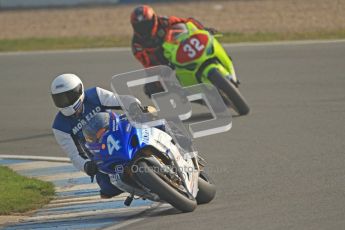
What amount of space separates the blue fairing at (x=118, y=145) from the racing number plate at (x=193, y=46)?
5.74 m

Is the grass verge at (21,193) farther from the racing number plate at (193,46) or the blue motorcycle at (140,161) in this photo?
the racing number plate at (193,46)

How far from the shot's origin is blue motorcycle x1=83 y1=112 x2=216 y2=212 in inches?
348

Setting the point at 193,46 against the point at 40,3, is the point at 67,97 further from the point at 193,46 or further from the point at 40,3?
the point at 40,3

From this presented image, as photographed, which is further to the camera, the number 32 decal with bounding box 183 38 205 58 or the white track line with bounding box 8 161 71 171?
the number 32 decal with bounding box 183 38 205 58

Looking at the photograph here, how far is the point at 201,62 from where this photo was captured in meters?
14.7

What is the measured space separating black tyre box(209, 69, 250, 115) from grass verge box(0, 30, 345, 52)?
6647 mm

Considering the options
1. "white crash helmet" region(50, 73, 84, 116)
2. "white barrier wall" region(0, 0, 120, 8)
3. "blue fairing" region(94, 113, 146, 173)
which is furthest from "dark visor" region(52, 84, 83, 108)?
"white barrier wall" region(0, 0, 120, 8)

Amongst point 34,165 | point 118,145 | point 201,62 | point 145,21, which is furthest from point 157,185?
point 145,21

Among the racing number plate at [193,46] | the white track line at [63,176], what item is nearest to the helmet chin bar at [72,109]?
the white track line at [63,176]

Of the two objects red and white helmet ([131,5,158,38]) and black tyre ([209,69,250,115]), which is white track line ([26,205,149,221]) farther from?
red and white helmet ([131,5,158,38])

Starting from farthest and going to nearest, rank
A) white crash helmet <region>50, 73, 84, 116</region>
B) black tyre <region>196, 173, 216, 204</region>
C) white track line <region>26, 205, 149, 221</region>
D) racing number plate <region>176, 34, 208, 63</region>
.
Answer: racing number plate <region>176, 34, 208, 63</region> < white crash helmet <region>50, 73, 84, 116</region> < white track line <region>26, 205, 149, 221</region> < black tyre <region>196, 173, 216, 204</region>

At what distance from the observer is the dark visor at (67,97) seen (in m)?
9.75

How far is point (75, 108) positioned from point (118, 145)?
1.08m

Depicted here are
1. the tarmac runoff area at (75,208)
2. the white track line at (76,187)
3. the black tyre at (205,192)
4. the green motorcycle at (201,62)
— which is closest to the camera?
the tarmac runoff area at (75,208)
